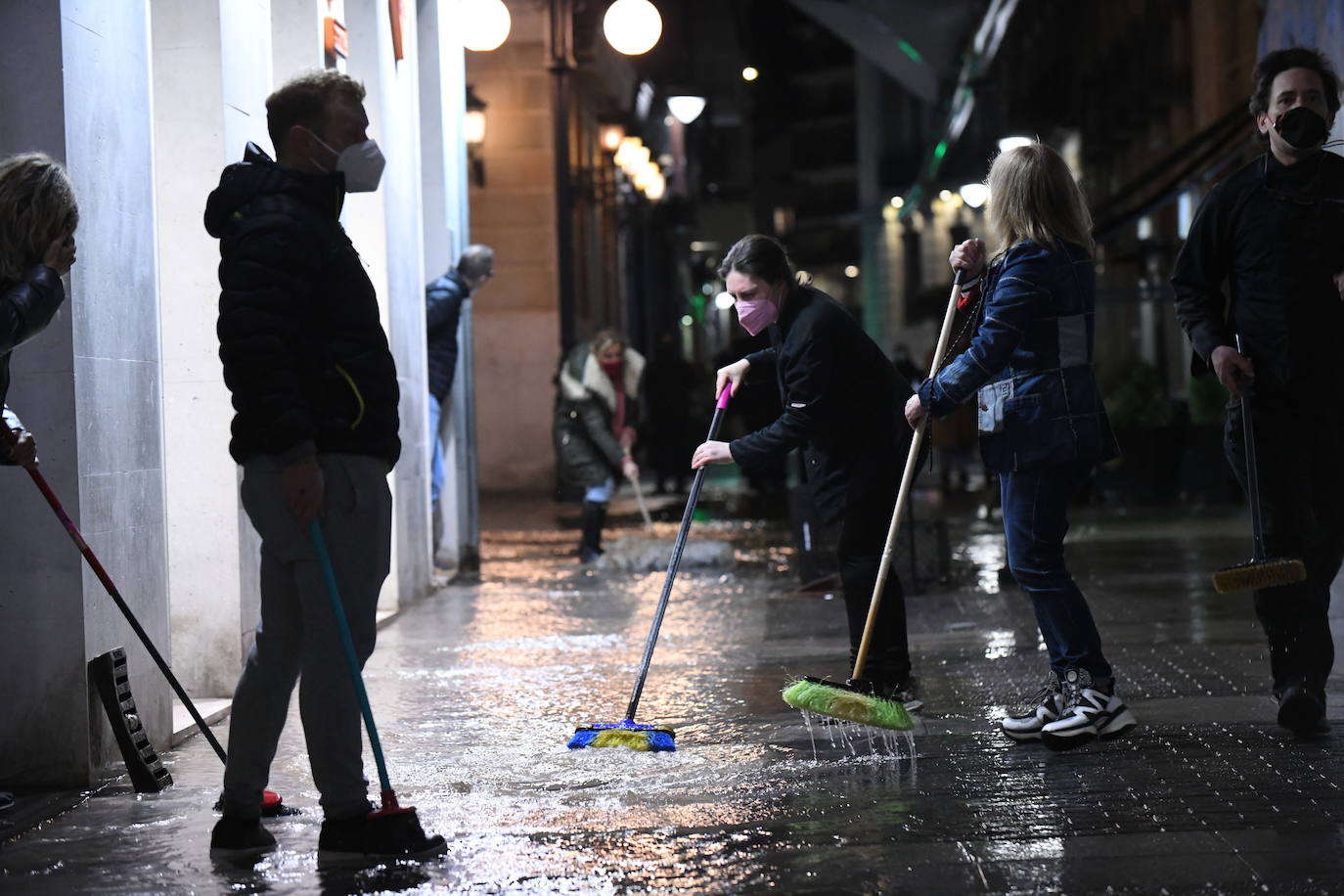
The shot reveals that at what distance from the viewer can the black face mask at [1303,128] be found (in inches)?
226

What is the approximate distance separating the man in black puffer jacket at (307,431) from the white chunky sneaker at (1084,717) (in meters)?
2.16

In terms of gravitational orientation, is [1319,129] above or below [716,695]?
above

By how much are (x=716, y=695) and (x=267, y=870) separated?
2.76 meters

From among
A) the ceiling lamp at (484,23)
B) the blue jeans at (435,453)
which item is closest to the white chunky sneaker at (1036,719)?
the blue jeans at (435,453)

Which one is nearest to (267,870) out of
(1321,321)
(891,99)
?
(1321,321)

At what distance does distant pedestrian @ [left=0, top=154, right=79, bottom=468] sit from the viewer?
15.8 ft

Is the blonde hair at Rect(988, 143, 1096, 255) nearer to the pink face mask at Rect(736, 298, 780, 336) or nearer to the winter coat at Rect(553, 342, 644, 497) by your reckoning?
the pink face mask at Rect(736, 298, 780, 336)

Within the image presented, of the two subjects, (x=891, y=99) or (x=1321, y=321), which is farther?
(x=891, y=99)

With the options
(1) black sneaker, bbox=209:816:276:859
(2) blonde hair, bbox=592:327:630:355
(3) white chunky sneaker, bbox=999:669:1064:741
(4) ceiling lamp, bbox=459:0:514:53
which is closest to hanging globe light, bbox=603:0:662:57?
(4) ceiling lamp, bbox=459:0:514:53

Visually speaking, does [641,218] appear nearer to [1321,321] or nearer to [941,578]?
[941,578]

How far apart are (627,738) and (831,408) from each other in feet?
4.81

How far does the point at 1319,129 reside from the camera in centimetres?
575

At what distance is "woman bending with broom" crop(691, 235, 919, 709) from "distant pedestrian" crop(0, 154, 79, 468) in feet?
8.03

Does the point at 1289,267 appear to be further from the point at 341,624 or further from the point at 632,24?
the point at 632,24
